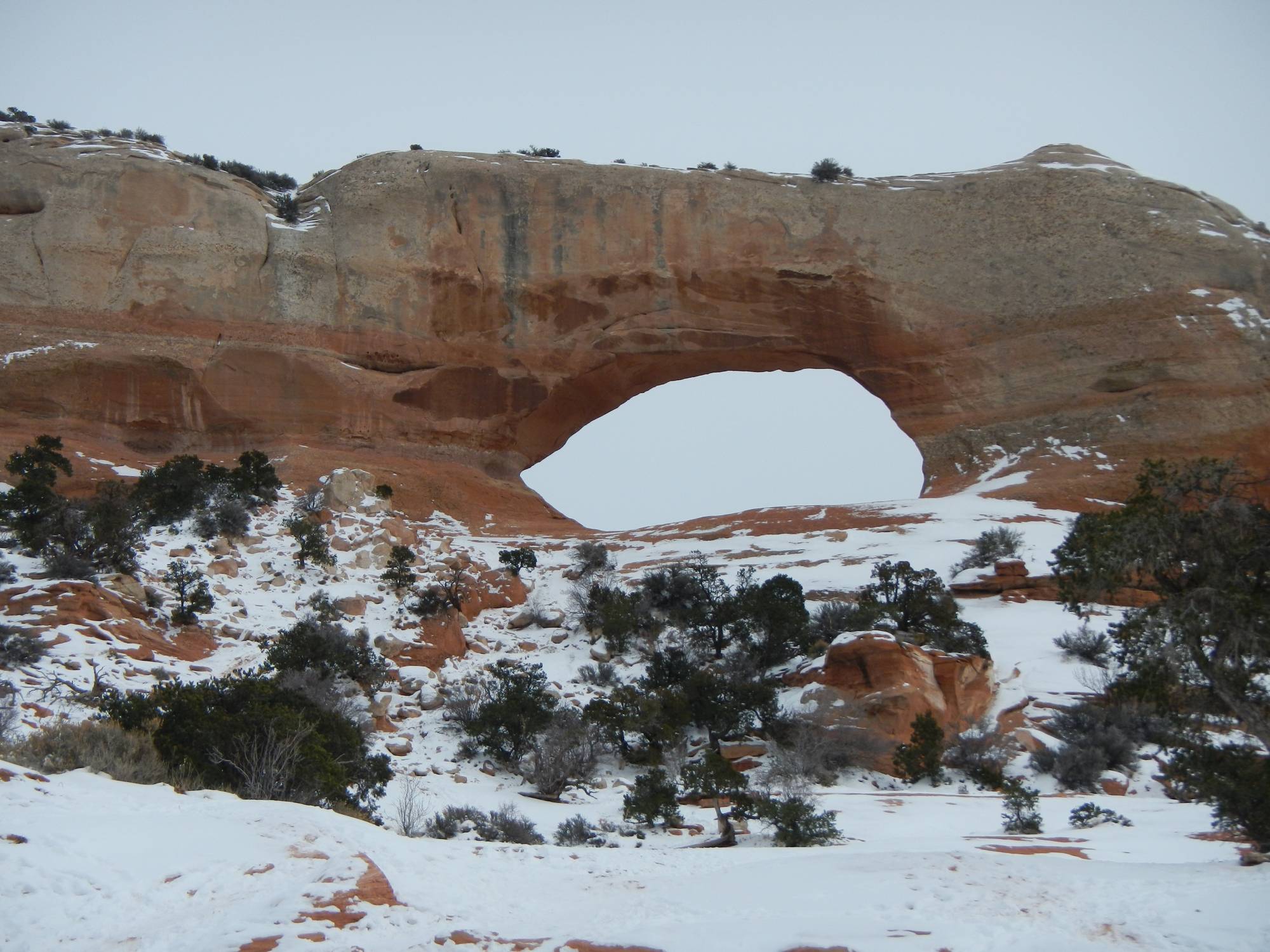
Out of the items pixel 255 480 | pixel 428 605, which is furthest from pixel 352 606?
pixel 255 480

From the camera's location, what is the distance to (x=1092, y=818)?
38.7 ft

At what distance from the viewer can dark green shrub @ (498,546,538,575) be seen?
2303 centimetres

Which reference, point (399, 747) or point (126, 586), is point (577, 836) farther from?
point (126, 586)

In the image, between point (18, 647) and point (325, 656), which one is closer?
point (18, 647)

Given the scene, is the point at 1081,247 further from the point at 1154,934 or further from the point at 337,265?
the point at 1154,934

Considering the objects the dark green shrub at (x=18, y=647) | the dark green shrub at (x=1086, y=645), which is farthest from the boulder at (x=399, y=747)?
the dark green shrub at (x=1086, y=645)

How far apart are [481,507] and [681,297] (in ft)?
26.9

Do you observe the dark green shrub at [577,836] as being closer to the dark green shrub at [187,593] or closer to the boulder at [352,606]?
the dark green shrub at [187,593]

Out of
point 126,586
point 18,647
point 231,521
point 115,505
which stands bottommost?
point 18,647

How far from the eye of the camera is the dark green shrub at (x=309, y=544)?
66.9 ft

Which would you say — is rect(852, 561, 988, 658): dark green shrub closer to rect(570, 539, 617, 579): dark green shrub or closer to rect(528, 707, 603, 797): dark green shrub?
rect(528, 707, 603, 797): dark green shrub

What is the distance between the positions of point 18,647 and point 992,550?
16906 millimetres

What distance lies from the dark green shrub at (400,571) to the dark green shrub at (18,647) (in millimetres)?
6730

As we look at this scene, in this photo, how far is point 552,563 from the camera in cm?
2433
